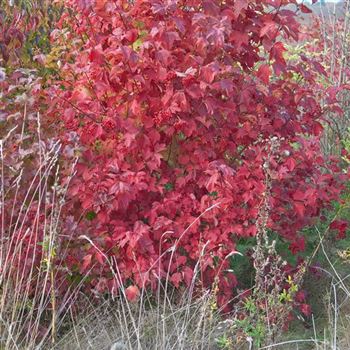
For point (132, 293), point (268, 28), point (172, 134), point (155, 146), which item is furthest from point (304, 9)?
point (132, 293)

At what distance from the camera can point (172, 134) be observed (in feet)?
12.6

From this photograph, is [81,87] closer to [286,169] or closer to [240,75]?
[240,75]

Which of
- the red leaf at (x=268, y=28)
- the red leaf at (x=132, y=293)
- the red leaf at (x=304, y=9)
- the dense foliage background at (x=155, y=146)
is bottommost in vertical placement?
the red leaf at (x=132, y=293)

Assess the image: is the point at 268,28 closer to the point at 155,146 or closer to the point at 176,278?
the point at 155,146

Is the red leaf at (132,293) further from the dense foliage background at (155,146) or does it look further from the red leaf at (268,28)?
the red leaf at (268,28)

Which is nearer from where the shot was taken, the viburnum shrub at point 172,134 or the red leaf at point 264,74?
the viburnum shrub at point 172,134

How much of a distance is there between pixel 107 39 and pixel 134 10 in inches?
10.1

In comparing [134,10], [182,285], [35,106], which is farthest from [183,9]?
[182,285]

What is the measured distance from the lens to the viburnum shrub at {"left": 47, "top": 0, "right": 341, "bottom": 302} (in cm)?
364

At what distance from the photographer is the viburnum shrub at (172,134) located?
364 cm

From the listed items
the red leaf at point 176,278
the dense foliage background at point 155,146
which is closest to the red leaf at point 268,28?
the dense foliage background at point 155,146

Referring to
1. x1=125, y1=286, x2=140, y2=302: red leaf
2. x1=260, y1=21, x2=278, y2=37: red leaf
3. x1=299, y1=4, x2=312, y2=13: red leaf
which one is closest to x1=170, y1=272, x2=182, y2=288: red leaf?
x1=125, y1=286, x2=140, y2=302: red leaf

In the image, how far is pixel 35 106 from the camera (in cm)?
396

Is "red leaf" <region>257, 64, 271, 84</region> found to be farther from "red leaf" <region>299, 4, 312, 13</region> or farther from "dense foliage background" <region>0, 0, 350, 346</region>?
"red leaf" <region>299, 4, 312, 13</region>
